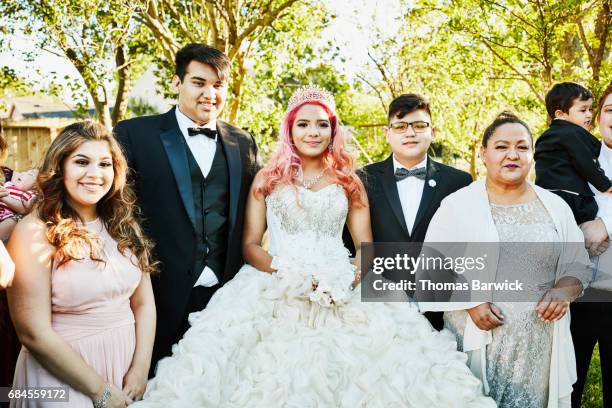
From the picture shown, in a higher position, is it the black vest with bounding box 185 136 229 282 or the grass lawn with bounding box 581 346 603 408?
the black vest with bounding box 185 136 229 282

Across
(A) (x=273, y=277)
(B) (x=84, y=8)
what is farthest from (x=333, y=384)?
(B) (x=84, y=8)

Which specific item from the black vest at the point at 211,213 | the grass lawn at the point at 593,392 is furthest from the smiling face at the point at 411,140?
the grass lawn at the point at 593,392

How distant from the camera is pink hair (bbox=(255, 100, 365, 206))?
364 centimetres

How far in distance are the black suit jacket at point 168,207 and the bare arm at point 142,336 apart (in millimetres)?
433

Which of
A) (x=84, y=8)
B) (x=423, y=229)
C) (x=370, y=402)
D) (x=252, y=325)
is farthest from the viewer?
(x=84, y=8)

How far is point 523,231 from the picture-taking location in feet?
10.0

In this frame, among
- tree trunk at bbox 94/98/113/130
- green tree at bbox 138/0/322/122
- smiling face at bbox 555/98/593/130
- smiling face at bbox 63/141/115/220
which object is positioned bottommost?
smiling face at bbox 63/141/115/220

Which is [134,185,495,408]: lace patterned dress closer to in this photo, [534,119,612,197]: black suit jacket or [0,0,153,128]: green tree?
[534,119,612,197]: black suit jacket

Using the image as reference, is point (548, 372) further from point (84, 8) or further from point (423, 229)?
point (84, 8)

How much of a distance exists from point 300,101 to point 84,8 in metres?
5.68

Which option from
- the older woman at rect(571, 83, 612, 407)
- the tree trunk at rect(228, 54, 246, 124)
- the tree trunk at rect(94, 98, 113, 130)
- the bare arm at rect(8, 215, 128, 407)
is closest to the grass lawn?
the older woman at rect(571, 83, 612, 407)

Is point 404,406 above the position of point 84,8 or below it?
below

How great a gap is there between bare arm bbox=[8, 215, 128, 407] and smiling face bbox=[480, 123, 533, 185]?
2.45 m

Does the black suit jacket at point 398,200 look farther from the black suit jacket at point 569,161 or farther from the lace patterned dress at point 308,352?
the black suit jacket at point 569,161
